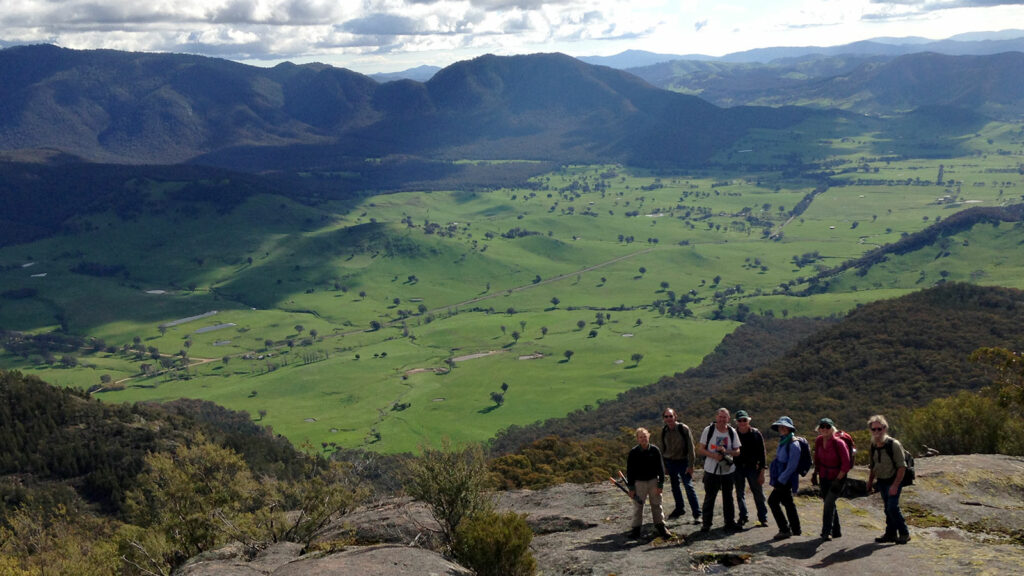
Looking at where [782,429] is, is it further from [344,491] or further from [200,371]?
[200,371]

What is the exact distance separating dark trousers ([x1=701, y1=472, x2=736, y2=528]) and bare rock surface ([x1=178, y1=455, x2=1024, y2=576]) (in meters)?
0.51

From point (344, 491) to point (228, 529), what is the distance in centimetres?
470

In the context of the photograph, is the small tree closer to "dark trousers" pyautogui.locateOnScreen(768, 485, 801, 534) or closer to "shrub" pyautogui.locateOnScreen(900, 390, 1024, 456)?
"shrub" pyautogui.locateOnScreen(900, 390, 1024, 456)

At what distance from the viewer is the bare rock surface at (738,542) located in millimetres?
18875

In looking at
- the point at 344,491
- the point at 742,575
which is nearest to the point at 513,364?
the point at 344,491

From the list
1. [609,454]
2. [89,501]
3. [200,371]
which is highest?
[609,454]

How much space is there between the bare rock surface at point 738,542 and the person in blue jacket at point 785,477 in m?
0.48

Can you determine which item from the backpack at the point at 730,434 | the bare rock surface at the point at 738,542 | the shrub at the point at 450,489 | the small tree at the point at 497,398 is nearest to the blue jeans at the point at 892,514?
the bare rock surface at the point at 738,542

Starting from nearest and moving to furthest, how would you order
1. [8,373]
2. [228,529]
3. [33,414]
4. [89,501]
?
[228,529]
[89,501]
[33,414]
[8,373]

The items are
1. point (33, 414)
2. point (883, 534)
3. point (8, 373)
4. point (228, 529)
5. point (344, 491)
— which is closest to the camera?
point (883, 534)

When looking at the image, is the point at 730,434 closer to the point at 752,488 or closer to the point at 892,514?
the point at 752,488

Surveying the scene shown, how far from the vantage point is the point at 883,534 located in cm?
2083

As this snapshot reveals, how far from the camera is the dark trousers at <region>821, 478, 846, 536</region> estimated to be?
1992 centimetres

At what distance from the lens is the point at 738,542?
2064 centimetres
